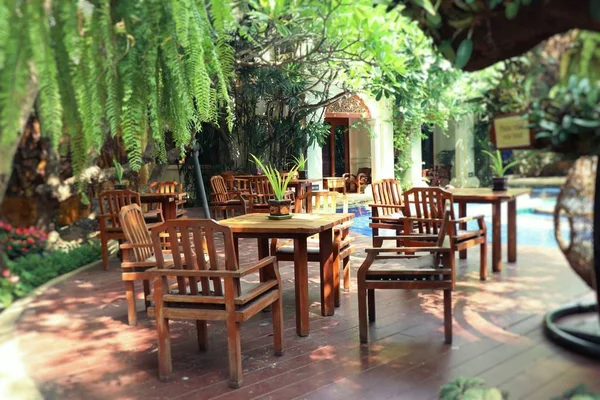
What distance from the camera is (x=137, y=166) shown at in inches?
79.4

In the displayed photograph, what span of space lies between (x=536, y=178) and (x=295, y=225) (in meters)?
1.96

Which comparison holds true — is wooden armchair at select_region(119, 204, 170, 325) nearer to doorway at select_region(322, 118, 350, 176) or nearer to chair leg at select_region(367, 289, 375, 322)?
chair leg at select_region(367, 289, 375, 322)

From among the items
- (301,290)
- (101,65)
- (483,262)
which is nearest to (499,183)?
(101,65)

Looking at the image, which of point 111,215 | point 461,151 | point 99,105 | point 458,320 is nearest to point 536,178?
point 461,151

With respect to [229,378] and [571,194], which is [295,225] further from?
[571,194]

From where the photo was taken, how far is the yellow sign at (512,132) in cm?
161

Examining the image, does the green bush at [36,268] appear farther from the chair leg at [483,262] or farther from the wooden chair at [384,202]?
the chair leg at [483,262]

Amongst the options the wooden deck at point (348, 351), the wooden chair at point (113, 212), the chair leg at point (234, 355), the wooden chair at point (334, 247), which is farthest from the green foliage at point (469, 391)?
the wooden chair at point (113, 212)

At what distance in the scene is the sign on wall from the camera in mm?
1603

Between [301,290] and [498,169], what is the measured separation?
1813 mm

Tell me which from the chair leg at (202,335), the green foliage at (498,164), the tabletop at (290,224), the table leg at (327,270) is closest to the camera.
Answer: the green foliage at (498,164)

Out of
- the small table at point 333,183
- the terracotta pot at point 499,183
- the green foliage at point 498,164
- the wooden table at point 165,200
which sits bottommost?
the small table at point 333,183

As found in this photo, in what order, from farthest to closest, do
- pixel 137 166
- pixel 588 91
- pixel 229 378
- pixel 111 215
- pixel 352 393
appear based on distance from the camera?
1. pixel 111 215
2. pixel 229 378
3. pixel 352 393
4. pixel 137 166
5. pixel 588 91

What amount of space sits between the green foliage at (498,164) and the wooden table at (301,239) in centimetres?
155
